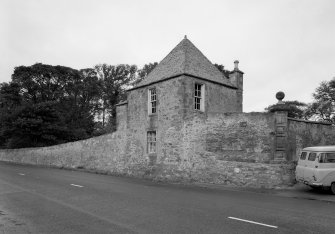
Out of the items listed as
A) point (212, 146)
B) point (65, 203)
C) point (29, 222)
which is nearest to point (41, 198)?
point (65, 203)

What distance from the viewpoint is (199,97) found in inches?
816

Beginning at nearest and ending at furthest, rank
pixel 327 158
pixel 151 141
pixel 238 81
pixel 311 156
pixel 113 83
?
1. pixel 327 158
2. pixel 311 156
3. pixel 151 141
4. pixel 238 81
5. pixel 113 83

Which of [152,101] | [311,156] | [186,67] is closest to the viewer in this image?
[311,156]

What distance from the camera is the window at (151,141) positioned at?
21.8 metres

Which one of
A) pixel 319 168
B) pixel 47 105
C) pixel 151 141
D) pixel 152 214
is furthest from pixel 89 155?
pixel 152 214

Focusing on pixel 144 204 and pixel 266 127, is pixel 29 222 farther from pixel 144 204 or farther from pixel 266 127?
pixel 266 127

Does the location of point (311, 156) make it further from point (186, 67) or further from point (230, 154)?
point (186, 67)

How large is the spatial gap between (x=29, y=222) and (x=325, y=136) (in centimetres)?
1737

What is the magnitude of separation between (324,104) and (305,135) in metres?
36.0

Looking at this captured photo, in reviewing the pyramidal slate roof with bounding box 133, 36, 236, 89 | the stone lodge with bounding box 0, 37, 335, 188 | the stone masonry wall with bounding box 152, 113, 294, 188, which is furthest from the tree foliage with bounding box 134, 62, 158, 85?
the stone masonry wall with bounding box 152, 113, 294, 188

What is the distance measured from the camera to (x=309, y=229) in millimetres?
7309

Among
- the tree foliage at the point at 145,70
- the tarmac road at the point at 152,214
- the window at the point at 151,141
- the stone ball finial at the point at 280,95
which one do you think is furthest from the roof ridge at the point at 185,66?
the tree foliage at the point at 145,70

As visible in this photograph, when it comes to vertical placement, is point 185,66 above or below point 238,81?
above

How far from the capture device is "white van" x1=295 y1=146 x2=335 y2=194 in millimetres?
13344
